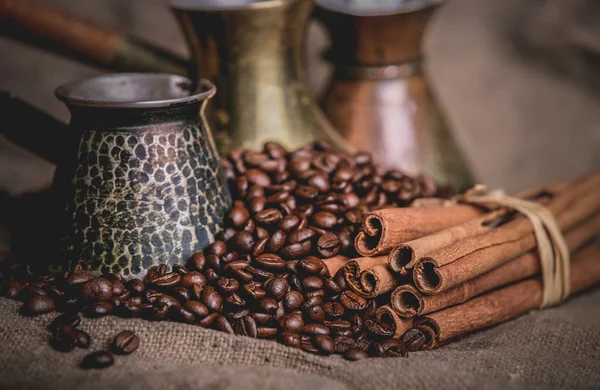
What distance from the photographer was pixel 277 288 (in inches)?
49.6

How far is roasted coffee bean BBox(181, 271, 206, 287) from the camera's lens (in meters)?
1.28

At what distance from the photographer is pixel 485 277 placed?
144cm

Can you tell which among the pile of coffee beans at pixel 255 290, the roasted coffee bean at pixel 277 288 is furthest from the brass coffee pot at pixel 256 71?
the roasted coffee bean at pixel 277 288

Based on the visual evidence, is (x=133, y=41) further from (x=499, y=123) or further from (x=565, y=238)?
(x=499, y=123)

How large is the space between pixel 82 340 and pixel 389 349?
561 mm

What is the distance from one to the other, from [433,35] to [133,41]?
1.54 m

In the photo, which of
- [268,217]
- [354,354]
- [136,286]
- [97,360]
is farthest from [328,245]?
[97,360]

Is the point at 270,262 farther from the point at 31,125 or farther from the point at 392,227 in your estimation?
the point at 31,125

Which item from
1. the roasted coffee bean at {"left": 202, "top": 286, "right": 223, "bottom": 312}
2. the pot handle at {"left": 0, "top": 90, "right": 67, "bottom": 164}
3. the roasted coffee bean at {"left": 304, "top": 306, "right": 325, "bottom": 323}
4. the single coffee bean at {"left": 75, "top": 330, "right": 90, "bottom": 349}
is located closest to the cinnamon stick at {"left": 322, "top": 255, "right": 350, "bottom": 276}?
the roasted coffee bean at {"left": 304, "top": 306, "right": 325, "bottom": 323}

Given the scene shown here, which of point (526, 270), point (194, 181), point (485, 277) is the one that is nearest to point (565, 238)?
point (526, 270)

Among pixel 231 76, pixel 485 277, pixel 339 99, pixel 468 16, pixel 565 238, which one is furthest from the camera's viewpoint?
pixel 468 16

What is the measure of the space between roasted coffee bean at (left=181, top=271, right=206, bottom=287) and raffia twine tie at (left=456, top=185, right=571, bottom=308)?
0.74 meters

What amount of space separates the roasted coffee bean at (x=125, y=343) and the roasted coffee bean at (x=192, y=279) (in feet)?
0.48

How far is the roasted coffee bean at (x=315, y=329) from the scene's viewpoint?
1234 mm
